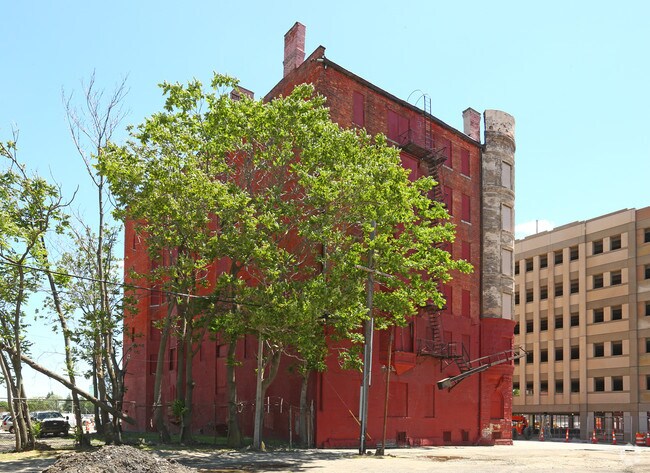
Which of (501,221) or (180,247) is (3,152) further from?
(501,221)

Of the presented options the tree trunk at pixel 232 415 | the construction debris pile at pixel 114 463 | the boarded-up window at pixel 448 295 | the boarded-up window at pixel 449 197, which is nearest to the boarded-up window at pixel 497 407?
the boarded-up window at pixel 448 295

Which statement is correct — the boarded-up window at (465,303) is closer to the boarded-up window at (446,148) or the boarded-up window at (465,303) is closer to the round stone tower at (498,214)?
the round stone tower at (498,214)

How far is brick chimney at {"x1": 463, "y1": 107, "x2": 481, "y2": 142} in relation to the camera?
48656 mm

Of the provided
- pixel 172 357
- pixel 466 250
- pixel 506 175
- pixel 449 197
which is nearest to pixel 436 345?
pixel 466 250

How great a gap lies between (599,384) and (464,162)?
34627 mm

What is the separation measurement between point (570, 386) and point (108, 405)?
5417 cm

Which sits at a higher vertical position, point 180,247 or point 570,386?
point 180,247

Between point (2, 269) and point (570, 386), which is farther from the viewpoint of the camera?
point (570, 386)

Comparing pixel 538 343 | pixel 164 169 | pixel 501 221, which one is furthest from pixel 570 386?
pixel 164 169

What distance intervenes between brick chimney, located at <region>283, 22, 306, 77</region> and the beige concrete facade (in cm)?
4095

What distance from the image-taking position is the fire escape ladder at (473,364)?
40.7 m

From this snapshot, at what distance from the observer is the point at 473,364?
44125 mm

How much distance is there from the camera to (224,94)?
2950 centimetres

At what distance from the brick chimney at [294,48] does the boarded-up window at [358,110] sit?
4.12 meters
